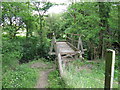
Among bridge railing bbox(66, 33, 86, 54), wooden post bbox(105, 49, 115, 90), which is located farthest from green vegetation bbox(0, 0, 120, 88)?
wooden post bbox(105, 49, 115, 90)

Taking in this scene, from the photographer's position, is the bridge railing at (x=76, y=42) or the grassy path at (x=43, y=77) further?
the bridge railing at (x=76, y=42)

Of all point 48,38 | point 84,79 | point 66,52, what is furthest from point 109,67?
point 48,38

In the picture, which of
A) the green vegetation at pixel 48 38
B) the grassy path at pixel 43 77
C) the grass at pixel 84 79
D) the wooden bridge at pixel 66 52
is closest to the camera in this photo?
the grass at pixel 84 79

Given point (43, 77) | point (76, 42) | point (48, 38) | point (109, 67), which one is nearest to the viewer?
point (109, 67)

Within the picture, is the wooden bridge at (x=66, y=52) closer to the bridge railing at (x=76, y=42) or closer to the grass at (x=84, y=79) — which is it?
the bridge railing at (x=76, y=42)

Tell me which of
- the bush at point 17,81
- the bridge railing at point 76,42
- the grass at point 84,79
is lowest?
the bush at point 17,81

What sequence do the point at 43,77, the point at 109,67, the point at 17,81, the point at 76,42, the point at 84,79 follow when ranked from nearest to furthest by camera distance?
the point at 109,67 < the point at 84,79 < the point at 17,81 < the point at 43,77 < the point at 76,42

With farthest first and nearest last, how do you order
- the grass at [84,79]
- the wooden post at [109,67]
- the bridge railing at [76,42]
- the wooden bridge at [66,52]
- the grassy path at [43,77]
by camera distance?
1. the bridge railing at [76,42]
2. the wooden bridge at [66,52]
3. the grassy path at [43,77]
4. the grass at [84,79]
5. the wooden post at [109,67]

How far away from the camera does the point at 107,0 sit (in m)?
3.09

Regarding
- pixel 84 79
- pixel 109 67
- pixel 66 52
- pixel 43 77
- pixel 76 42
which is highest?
pixel 109 67

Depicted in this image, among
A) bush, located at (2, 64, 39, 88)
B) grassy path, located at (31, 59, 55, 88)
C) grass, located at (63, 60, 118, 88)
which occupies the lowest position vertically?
grassy path, located at (31, 59, 55, 88)

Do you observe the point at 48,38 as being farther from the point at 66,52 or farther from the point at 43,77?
the point at 43,77

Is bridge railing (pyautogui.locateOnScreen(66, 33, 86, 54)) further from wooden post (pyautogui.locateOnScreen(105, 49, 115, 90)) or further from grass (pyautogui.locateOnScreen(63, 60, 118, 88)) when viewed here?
wooden post (pyautogui.locateOnScreen(105, 49, 115, 90))

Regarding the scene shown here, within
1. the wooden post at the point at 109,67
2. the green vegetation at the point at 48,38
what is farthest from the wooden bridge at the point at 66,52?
the wooden post at the point at 109,67
